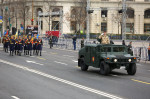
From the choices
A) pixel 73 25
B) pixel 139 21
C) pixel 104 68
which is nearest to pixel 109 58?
pixel 104 68

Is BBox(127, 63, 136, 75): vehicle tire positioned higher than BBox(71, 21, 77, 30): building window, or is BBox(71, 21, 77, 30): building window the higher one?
BBox(71, 21, 77, 30): building window

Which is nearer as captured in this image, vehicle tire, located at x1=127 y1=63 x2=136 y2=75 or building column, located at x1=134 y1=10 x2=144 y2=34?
vehicle tire, located at x1=127 y1=63 x2=136 y2=75

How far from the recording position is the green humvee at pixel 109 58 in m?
22.0

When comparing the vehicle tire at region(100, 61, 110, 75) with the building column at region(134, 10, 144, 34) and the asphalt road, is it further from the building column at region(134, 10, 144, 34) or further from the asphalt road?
the building column at region(134, 10, 144, 34)

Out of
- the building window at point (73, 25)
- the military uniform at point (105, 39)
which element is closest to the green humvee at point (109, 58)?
the military uniform at point (105, 39)

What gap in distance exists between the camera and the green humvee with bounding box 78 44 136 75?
22.0 metres

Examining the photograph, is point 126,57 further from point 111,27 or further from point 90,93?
point 111,27

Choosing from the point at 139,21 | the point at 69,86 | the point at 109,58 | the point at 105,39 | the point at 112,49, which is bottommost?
the point at 69,86

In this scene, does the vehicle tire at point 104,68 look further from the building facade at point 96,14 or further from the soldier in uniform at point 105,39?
the building facade at point 96,14

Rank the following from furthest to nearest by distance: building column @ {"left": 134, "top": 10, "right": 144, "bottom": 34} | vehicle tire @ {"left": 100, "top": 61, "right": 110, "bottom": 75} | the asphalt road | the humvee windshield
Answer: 1. building column @ {"left": 134, "top": 10, "right": 144, "bottom": 34}
2. the humvee windshield
3. vehicle tire @ {"left": 100, "top": 61, "right": 110, "bottom": 75}
4. the asphalt road

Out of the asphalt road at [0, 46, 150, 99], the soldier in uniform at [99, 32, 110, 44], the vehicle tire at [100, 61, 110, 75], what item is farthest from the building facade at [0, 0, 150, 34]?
the asphalt road at [0, 46, 150, 99]

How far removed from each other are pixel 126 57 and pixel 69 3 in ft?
244

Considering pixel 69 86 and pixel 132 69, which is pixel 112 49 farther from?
pixel 69 86

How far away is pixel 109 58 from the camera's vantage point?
21891mm
